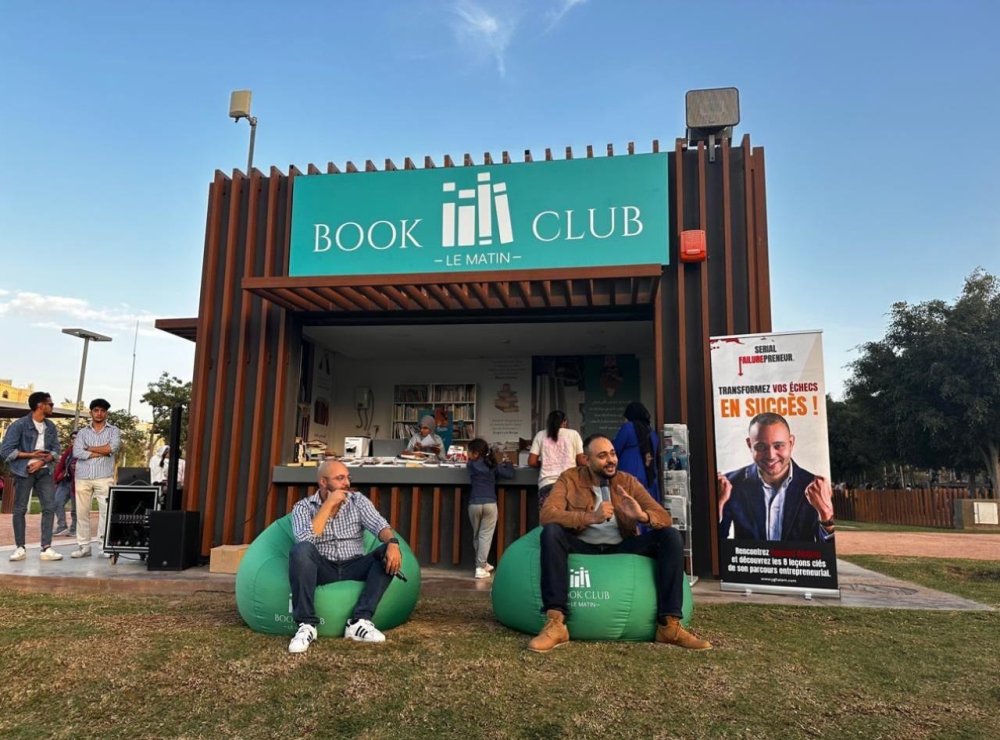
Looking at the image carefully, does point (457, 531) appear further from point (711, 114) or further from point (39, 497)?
point (711, 114)

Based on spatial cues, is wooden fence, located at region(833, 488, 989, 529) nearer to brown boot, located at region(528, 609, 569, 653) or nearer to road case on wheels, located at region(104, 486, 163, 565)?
road case on wheels, located at region(104, 486, 163, 565)

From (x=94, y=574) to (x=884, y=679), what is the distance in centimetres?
612

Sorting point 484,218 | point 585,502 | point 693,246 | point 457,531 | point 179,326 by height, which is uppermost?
point 484,218

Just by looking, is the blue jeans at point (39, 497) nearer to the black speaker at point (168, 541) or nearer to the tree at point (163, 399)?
the black speaker at point (168, 541)

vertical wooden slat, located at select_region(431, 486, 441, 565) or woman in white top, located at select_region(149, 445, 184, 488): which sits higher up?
woman in white top, located at select_region(149, 445, 184, 488)

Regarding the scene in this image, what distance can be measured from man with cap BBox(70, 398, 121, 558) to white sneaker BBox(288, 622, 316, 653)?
4320 mm

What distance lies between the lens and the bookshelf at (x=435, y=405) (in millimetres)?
10961

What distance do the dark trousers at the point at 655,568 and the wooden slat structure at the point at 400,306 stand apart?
8.83ft

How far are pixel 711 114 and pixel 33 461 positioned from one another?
7477 mm

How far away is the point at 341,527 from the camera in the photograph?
3977mm

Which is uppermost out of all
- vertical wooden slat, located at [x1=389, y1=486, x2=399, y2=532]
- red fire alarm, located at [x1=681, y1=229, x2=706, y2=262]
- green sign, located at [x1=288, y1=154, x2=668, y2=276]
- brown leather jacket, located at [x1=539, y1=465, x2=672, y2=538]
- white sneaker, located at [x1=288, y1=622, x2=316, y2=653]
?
green sign, located at [x1=288, y1=154, x2=668, y2=276]

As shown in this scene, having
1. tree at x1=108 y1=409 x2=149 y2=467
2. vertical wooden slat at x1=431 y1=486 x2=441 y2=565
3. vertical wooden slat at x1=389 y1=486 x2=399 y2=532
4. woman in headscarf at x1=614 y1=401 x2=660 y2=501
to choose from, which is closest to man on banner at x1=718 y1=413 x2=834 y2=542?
woman in headscarf at x1=614 y1=401 x2=660 y2=501

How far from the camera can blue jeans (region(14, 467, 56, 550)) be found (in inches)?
259

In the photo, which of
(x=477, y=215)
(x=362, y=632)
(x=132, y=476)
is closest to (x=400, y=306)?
(x=477, y=215)
